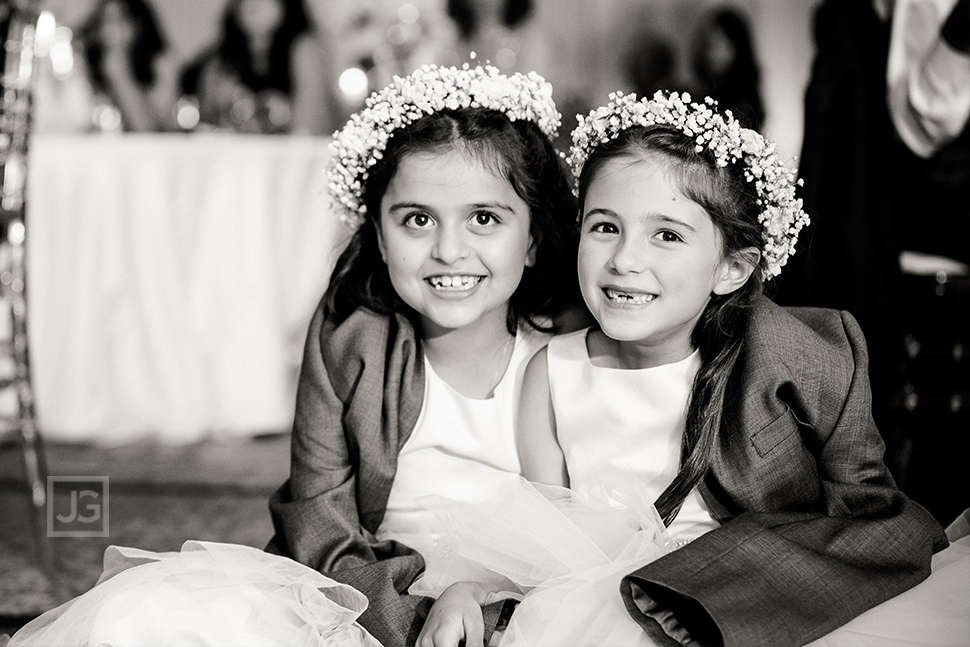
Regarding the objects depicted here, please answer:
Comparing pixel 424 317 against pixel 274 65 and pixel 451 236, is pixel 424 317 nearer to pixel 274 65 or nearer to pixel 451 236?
pixel 451 236

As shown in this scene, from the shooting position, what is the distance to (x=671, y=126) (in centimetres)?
131

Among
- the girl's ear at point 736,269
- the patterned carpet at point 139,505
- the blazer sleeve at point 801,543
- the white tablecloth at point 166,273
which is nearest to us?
the blazer sleeve at point 801,543

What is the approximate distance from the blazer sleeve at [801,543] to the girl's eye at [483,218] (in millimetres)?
492

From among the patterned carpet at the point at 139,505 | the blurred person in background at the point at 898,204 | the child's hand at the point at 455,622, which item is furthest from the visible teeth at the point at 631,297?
the patterned carpet at the point at 139,505

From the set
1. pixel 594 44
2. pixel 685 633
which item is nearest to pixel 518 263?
pixel 685 633

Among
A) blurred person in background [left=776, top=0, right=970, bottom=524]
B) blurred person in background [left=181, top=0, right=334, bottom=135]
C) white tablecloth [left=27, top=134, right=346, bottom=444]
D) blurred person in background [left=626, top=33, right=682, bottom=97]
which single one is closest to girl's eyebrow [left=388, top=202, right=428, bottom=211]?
blurred person in background [left=776, top=0, right=970, bottom=524]

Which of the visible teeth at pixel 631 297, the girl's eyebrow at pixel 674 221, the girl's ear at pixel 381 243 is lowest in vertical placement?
the visible teeth at pixel 631 297

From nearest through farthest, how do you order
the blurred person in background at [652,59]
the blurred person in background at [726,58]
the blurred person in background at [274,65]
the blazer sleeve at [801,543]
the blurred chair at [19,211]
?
the blazer sleeve at [801,543] < the blurred chair at [19,211] < the blurred person in background at [274,65] < the blurred person in background at [726,58] < the blurred person in background at [652,59]

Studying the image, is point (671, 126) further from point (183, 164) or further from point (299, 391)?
point (183, 164)

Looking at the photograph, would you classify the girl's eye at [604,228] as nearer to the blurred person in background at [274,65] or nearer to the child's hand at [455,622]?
the child's hand at [455,622]

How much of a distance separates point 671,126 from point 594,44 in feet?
13.4

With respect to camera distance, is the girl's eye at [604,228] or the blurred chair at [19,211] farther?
the blurred chair at [19,211]

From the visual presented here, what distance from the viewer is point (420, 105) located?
1.45m

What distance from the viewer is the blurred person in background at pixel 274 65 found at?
14.2 feet
